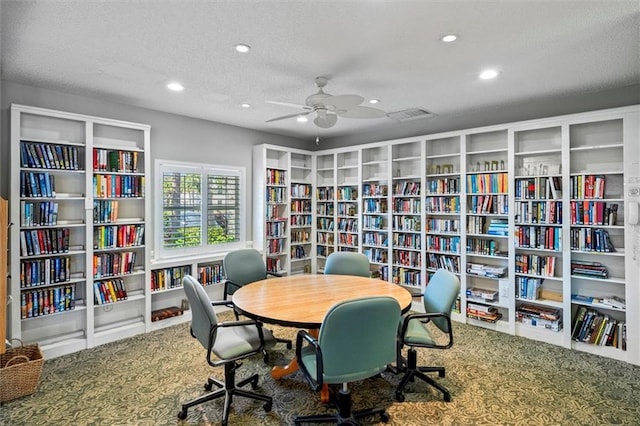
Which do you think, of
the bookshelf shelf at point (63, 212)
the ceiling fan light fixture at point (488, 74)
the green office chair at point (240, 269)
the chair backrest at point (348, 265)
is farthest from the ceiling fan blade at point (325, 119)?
the bookshelf shelf at point (63, 212)

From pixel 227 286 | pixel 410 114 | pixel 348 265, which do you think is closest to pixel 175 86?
pixel 227 286

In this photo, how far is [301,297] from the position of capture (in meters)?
2.87

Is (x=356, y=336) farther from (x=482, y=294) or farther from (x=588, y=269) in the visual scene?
(x=588, y=269)

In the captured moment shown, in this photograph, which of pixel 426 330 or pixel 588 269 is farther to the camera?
pixel 588 269

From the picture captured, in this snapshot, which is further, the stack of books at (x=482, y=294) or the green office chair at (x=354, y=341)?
the stack of books at (x=482, y=294)

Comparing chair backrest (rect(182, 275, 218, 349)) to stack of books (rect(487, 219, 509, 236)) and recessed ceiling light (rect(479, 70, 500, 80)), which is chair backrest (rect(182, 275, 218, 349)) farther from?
stack of books (rect(487, 219, 509, 236))

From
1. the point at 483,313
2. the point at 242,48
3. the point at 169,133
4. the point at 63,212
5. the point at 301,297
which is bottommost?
the point at 483,313

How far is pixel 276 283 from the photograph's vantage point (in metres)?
3.38

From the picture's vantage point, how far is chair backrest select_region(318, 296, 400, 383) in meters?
1.95

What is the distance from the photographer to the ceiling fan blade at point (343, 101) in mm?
2623

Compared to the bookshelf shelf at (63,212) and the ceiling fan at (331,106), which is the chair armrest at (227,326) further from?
the bookshelf shelf at (63,212)

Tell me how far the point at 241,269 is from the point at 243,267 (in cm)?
4

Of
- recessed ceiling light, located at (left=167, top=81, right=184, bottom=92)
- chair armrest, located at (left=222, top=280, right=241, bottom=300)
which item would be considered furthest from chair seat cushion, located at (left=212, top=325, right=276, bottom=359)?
recessed ceiling light, located at (left=167, top=81, right=184, bottom=92)

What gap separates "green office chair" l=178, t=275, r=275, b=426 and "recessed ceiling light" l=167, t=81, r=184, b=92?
2.03m
